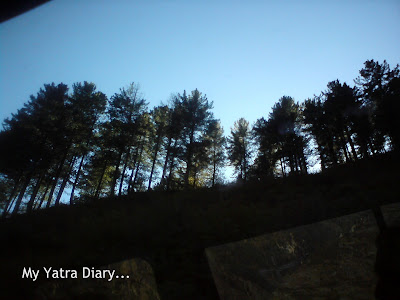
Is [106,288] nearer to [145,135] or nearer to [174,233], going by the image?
[174,233]

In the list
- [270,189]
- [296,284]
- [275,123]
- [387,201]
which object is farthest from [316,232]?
[275,123]

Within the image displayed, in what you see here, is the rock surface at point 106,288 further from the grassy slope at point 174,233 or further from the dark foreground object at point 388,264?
the dark foreground object at point 388,264

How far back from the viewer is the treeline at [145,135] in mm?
19719

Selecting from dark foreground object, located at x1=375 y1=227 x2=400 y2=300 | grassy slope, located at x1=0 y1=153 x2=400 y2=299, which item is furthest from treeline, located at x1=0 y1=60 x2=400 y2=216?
dark foreground object, located at x1=375 y1=227 x2=400 y2=300

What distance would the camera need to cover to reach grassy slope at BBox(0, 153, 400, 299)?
5133 mm

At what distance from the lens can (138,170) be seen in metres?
A: 25.1

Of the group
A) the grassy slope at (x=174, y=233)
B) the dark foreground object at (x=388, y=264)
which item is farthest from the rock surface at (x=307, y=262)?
the grassy slope at (x=174, y=233)

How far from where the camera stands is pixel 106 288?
453 cm

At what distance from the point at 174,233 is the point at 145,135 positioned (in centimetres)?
1877

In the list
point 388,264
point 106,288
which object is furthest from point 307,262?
point 106,288

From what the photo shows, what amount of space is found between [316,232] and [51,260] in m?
6.89

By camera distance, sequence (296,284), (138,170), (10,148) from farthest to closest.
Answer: (138,170)
(10,148)
(296,284)

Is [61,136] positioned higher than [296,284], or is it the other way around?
[61,136]

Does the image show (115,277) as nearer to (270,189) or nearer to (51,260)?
(51,260)
